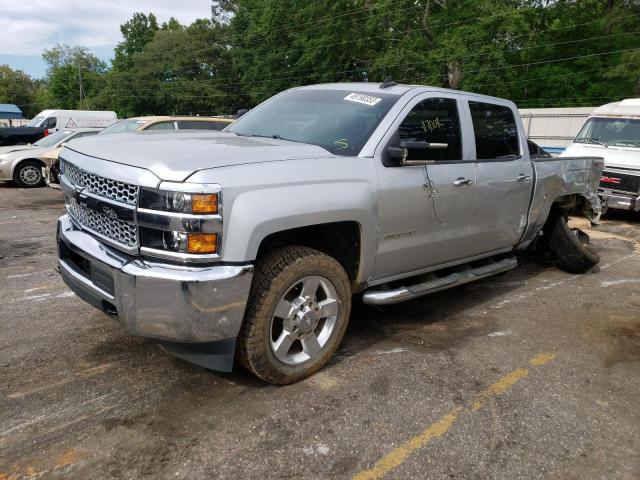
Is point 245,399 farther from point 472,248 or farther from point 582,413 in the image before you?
point 472,248

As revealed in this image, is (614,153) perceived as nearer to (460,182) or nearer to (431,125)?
(460,182)

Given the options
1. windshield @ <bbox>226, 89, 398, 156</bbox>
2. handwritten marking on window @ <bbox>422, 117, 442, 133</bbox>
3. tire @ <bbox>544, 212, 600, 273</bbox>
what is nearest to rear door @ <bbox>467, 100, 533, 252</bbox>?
handwritten marking on window @ <bbox>422, 117, 442, 133</bbox>

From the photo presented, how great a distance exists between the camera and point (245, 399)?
3127 millimetres

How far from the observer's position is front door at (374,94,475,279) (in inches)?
142

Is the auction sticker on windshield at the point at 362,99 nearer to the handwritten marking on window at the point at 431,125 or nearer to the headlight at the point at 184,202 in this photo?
the handwritten marking on window at the point at 431,125

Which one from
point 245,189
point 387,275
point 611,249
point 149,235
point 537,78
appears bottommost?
point 611,249

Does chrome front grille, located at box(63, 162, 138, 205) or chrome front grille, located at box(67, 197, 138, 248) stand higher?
chrome front grille, located at box(63, 162, 138, 205)

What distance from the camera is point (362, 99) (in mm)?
4016

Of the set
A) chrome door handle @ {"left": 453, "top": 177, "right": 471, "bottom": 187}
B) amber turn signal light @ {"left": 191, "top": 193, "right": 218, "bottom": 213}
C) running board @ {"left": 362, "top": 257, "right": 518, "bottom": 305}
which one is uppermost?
amber turn signal light @ {"left": 191, "top": 193, "right": 218, "bottom": 213}

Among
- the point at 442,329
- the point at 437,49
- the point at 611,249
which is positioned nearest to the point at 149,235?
the point at 442,329

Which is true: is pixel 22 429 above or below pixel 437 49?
below

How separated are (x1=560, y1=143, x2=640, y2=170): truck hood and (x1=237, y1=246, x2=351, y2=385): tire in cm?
838

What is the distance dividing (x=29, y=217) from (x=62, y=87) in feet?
317

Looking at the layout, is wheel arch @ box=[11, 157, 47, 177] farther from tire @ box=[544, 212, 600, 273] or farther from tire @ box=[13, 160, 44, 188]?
tire @ box=[544, 212, 600, 273]
